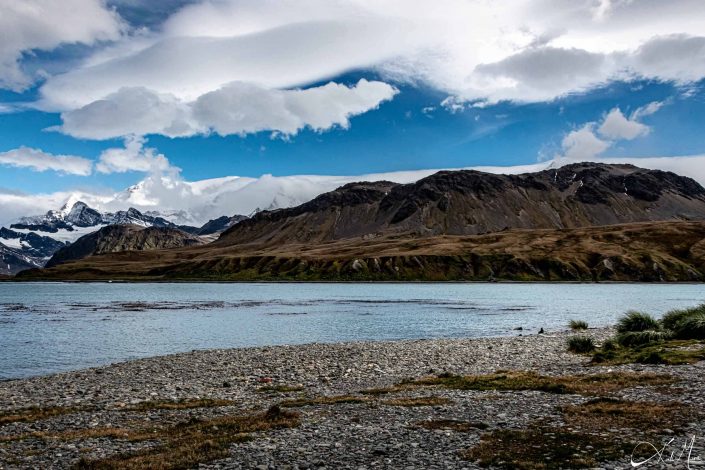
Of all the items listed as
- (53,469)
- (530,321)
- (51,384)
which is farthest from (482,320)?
(53,469)

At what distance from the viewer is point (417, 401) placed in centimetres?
2800

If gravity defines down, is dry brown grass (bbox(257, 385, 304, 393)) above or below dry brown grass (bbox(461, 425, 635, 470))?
below

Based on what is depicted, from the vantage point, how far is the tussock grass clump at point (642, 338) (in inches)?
1970

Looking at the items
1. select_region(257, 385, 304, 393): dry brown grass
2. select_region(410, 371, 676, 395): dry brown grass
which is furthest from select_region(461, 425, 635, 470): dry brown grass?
select_region(257, 385, 304, 393): dry brown grass

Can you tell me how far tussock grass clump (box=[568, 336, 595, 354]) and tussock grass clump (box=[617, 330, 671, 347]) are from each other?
2.41 meters

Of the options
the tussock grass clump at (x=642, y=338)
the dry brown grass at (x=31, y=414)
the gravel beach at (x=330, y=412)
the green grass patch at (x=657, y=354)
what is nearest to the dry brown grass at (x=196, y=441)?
the gravel beach at (x=330, y=412)

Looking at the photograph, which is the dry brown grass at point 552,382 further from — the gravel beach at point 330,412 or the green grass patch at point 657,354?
the green grass patch at point 657,354

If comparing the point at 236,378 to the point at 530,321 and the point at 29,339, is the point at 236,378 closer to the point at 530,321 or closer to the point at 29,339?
the point at 29,339

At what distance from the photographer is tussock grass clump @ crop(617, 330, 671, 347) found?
50047mm

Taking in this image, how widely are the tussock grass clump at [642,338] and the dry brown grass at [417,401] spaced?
1126 inches

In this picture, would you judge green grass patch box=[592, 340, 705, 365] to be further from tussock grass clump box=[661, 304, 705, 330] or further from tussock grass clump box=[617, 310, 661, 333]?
tussock grass clump box=[661, 304, 705, 330]

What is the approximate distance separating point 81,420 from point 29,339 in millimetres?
52530

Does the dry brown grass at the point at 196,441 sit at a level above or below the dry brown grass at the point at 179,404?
above

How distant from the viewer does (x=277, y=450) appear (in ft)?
64.5
